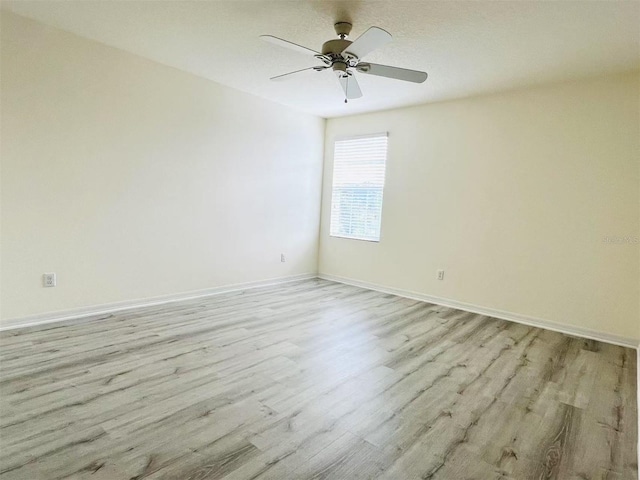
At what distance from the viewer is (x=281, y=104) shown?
4895 mm

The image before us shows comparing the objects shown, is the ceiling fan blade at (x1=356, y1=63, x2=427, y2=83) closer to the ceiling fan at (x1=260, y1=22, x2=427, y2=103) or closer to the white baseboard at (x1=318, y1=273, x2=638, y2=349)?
the ceiling fan at (x1=260, y1=22, x2=427, y2=103)

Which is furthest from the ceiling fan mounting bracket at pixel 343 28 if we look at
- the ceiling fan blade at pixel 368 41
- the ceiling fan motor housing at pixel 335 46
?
the ceiling fan blade at pixel 368 41

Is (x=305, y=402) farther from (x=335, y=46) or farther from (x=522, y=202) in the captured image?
(x=522, y=202)

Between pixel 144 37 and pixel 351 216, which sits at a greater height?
pixel 144 37

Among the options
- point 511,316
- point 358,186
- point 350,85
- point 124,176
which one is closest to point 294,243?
point 358,186

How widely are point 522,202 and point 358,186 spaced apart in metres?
2.22

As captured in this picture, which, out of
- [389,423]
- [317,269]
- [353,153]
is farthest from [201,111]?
[389,423]

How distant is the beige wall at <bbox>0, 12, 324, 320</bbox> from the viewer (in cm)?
294

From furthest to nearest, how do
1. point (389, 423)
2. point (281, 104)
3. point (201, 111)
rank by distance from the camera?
point (281, 104) < point (201, 111) < point (389, 423)

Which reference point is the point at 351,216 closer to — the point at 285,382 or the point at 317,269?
the point at 317,269

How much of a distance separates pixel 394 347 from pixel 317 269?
298 centimetres

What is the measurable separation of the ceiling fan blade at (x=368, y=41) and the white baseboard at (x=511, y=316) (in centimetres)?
316

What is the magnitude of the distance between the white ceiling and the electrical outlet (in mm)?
2100

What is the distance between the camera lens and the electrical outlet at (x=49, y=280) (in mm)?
3123
